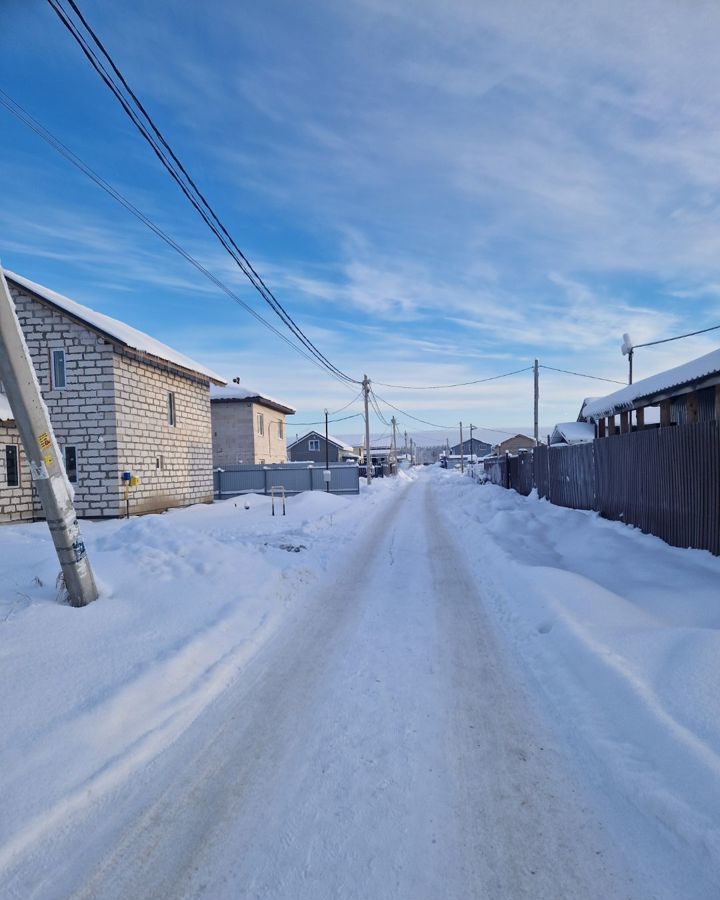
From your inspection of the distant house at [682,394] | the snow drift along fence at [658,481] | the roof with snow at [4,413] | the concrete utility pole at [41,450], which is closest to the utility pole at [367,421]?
the distant house at [682,394]

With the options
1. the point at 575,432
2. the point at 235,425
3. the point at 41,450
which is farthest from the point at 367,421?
the point at 41,450

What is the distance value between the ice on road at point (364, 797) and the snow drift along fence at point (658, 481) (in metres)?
5.06

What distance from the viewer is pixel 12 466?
Result: 15812 millimetres

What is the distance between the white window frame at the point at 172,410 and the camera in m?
20.0

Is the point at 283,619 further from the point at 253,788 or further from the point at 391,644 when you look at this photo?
the point at 253,788

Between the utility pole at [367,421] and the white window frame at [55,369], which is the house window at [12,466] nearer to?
the white window frame at [55,369]

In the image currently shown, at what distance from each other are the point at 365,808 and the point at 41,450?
4.74 metres

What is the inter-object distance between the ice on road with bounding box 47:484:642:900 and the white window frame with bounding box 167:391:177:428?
16483 mm

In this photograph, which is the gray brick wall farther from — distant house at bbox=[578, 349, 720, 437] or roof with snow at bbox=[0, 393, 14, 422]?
distant house at bbox=[578, 349, 720, 437]

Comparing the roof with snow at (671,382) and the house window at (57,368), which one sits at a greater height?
the house window at (57,368)

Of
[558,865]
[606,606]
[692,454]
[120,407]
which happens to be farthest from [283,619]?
[120,407]

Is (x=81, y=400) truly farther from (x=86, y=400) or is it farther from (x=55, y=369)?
(x=55, y=369)

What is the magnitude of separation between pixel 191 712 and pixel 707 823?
344 centimetres

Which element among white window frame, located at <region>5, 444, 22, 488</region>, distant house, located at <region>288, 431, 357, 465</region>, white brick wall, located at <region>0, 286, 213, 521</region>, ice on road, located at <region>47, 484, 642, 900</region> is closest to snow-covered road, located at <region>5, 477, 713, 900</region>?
ice on road, located at <region>47, 484, 642, 900</region>
